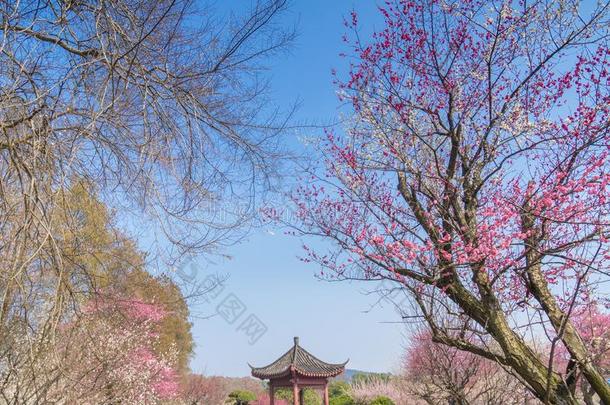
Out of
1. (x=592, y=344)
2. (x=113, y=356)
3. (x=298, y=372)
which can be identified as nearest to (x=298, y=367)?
(x=298, y=372)

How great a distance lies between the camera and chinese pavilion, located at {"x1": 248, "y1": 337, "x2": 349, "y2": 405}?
1513 cm

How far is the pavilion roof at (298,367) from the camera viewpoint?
49.7ft

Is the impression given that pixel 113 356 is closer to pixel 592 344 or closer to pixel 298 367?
pixel 592 344

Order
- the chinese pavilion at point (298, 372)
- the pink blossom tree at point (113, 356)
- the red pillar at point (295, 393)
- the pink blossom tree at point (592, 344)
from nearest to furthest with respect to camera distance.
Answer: the pink blossom tree at point (592, 344), the pink blossom tree at point (113, 356), the red pillar at point (295, 393), the chinese pavilion at point (298, 372)

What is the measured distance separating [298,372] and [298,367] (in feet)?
0.47

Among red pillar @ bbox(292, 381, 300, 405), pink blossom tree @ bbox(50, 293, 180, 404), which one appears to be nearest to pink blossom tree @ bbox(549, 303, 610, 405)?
pink blossom tree @ bbox(50, 293, 180, 404)

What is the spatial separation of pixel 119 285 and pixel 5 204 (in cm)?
208

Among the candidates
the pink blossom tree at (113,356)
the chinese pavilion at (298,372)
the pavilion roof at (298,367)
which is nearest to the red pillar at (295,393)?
the chinese pavilion at (298,372)

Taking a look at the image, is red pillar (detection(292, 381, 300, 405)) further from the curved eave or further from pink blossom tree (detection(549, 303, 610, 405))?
pink blossom tree (detection(549, 303, 610, 405))

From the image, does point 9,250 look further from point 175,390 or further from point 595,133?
point 175,390

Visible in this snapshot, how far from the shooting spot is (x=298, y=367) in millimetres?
15109

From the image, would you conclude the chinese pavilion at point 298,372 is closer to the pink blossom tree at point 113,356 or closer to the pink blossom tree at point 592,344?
the pink blossom tree at point 113,356

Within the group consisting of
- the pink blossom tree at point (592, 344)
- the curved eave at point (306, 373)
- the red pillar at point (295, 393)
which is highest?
the curved eave at point (306, 373)

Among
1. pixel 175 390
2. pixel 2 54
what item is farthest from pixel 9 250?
pixel 175 390
